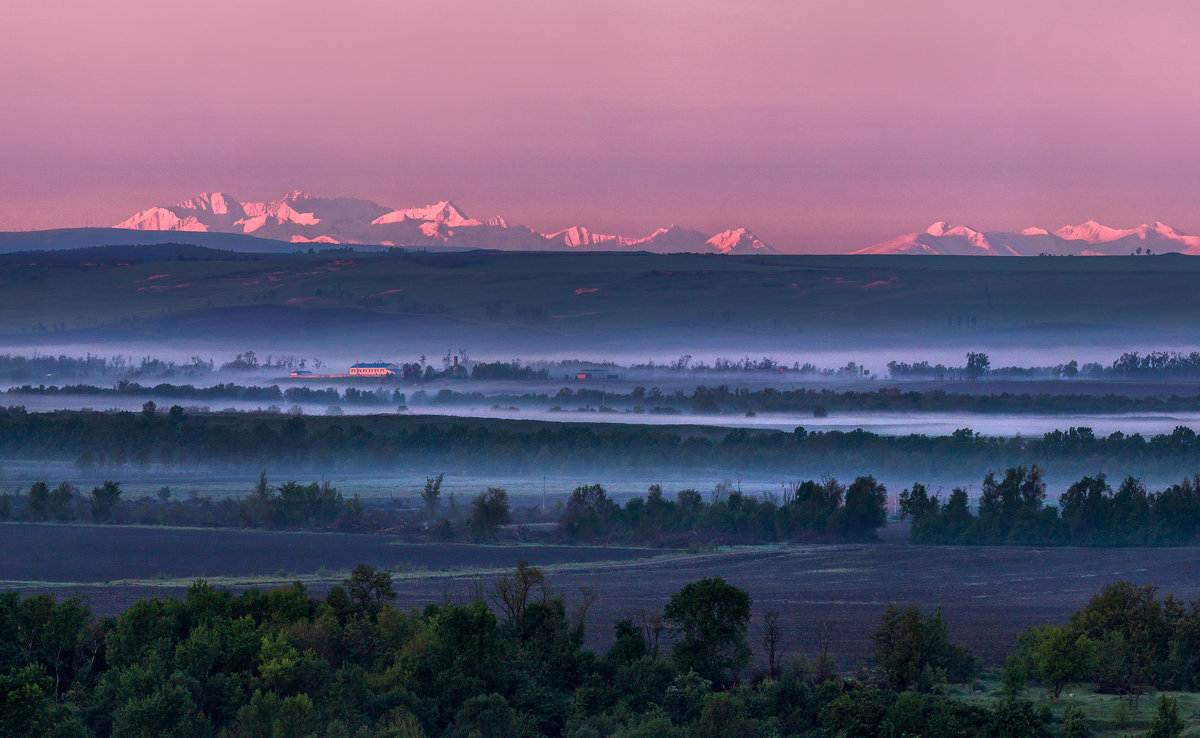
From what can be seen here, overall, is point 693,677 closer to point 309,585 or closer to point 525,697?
point 525,697

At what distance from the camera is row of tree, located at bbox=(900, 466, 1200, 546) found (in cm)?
7706

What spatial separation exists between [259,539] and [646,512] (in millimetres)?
19992

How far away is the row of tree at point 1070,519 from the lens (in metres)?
77.1

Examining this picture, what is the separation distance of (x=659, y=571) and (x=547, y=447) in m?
50.6

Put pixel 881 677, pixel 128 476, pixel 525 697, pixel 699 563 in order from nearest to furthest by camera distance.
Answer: pixel 525 697 → pixel 881 677 → pixel 699 563 → pixel 128 476

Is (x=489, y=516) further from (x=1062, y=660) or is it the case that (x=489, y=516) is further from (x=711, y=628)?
(x=1062, y=660)

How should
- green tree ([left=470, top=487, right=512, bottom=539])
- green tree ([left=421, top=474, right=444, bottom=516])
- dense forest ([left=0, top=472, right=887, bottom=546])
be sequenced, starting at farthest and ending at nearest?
1. green tree ([left=421, top=474, right=444, bottom=516])
2. green tree ([left=470, top=487, right=512, bottom=539])
3. dense forest ([left=0, top=472, right=887, bottom=546])

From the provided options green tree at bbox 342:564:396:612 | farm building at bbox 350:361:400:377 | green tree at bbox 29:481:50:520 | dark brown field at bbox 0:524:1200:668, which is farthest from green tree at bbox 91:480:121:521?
farm building at bbox 350:361:400:377

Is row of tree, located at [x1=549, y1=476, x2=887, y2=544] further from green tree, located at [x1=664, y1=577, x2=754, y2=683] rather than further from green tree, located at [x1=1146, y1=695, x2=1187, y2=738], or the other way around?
green tree, located at [x1=1146, y1=695, x2=1187, y2=738]

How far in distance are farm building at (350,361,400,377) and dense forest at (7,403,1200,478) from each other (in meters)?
52.7

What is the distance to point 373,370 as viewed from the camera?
188750mm

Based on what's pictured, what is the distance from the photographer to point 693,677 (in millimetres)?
38719

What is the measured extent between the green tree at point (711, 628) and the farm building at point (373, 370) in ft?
472

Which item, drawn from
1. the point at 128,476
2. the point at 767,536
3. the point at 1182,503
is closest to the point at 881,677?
the point at 767,536
